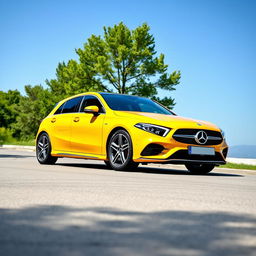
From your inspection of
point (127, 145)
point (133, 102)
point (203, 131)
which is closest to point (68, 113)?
point (133, 102)

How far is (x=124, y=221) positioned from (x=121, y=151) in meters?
5.62

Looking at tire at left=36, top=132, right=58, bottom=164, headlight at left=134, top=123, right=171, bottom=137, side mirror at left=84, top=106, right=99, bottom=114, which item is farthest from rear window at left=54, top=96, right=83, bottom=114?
headlight at left=134, top=123, right=171, bottom=137

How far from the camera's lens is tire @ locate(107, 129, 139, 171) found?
9039 millimetres

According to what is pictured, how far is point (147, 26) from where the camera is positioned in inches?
1490

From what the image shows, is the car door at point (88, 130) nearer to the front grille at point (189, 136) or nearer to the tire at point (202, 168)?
the front grille at point (189, 136)

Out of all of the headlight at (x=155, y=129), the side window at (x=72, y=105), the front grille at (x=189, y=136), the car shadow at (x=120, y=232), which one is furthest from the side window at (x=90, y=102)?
the car shadow at (x=120, y=232)

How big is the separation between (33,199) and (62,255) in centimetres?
230

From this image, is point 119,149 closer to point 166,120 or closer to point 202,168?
point 166,120

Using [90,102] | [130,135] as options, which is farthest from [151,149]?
[90,102]

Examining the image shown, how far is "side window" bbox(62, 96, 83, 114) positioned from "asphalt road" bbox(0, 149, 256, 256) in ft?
17.0

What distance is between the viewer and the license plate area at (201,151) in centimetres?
891

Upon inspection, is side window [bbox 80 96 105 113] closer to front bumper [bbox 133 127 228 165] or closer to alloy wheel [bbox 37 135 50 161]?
alloy wheel [bbox 37 135 50 161]

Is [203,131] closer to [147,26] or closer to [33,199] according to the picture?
[33,199]

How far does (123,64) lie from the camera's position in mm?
37844
